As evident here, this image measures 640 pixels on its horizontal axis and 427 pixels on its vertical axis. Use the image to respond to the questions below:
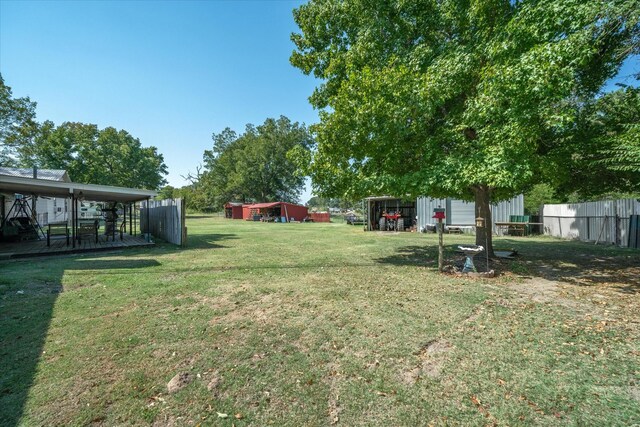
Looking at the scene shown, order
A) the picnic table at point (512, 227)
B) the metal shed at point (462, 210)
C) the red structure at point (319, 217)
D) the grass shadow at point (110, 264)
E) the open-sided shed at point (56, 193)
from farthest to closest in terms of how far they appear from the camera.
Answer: the red structure at point (319, 217) < the metal shed at point (462, 210) < the picnic table at point (512, 227) < the open-sided shed at point (56, 193) < the grass shadow at point (110, 264)

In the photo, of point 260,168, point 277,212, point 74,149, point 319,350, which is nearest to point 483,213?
point 319,350

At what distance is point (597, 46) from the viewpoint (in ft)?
20.5

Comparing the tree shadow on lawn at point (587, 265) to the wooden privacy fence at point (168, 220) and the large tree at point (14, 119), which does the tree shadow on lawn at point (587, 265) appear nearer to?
the wooden privacy fence at point (168, 220)

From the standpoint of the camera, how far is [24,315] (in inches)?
161

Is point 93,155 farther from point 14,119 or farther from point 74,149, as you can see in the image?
point 14,119

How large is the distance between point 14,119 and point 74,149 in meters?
15.3

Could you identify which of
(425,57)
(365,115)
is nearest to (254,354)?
(365,115)

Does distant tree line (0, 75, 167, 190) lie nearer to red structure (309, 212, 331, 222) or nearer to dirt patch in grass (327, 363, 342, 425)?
red structure (309, 212, 331, 222)

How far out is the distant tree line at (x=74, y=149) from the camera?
19.4m

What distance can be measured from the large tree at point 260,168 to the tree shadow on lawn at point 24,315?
36.0 m

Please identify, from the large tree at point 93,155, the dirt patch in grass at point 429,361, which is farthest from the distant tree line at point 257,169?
the dirt patch in grass at point 429,361

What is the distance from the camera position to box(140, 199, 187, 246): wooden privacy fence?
37.5 ft

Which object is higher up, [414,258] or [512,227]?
[512,227]

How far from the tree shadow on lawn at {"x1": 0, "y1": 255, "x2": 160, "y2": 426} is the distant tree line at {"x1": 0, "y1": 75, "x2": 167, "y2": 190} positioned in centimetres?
1798
